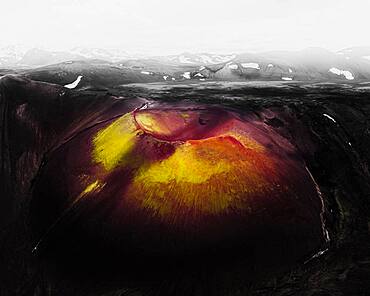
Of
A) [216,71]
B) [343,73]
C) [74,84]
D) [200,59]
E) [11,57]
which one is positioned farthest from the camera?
[11,57]

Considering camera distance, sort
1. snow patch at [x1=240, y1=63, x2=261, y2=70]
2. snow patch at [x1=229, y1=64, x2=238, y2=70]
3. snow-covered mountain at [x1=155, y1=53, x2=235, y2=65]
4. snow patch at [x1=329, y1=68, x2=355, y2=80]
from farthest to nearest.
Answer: snow-covered mountain at [x1=155, y1=53, x2=235, y2=65], snow patch at [x1=329, y1=68, x2=355, y2=80], snow patch at [x1=240, y1=63, x2=261, y2=70], snow patch at [x1=229, y1=64, x2=238, y2=70]

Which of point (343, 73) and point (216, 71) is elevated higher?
point (216, 71)

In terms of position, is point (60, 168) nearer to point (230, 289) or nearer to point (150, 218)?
point (150, 218)

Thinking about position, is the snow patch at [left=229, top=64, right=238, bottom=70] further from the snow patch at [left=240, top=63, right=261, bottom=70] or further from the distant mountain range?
the snow patch at [left=240, top=63, right=261, bottom=70]

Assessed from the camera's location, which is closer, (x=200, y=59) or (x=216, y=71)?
(x=216, y=71)

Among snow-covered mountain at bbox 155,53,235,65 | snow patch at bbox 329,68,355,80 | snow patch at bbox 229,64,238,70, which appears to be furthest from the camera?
snow-covered mountain at bbox 155,53,235,65

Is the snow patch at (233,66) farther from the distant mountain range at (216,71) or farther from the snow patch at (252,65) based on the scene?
the snow patch at (252,65)

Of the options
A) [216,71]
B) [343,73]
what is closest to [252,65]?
[216,71]

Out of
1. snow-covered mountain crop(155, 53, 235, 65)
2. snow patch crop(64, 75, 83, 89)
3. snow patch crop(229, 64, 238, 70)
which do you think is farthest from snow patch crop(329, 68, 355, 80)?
snow-covered mountain crop(155, 53, 235, 65)

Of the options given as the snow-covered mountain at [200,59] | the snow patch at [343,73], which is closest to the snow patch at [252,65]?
the snow patch at [343,73]

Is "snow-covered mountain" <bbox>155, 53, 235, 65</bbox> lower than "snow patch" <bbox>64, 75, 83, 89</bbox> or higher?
lower

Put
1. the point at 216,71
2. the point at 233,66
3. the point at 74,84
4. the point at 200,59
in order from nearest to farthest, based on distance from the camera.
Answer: the point at 74,84 < the point at 216,71 < the point at 233,66 < the point at 200,59

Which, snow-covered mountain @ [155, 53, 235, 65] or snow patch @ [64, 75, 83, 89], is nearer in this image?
snow patch @ [64, 75, 83, 89]

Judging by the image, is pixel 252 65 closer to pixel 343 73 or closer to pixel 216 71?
pixel 216 71
